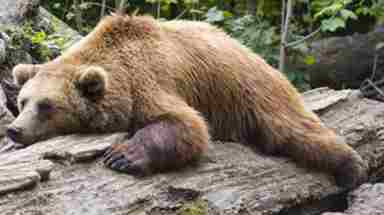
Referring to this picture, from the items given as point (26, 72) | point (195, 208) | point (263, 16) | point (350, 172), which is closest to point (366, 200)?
point (350, 172)

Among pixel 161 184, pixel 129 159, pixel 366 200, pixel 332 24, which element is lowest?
pixel 366 200

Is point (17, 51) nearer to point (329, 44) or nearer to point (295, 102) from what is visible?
point (295, 102)

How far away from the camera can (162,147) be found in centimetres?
461

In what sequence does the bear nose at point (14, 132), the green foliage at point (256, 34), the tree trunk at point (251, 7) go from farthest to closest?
1. the tree trunk at point (251, 7)
2. the green foliage at point (256, 34)
3. the bear nose at point (14, 132)

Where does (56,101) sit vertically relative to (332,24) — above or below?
below

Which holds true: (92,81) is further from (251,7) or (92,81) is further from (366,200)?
(251,7)

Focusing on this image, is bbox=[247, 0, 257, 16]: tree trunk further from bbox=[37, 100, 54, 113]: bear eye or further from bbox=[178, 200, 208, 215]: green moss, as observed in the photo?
bbox=[178, 200, 208, 215]: green moss

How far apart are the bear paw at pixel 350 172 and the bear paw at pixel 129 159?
5.91 ft

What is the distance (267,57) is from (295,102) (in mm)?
3056

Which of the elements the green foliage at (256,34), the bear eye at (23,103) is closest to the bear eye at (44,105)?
the bear eye at (23,103)

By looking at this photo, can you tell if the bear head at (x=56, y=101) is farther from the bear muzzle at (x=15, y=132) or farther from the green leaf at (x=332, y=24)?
the green leaf at (x=332, y=24)

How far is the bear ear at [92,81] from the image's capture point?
15.9 feet

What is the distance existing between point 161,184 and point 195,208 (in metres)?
0.28

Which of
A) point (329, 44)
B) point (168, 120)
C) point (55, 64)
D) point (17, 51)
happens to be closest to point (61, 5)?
point (17, 51)
